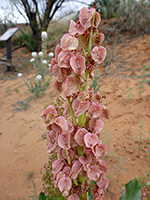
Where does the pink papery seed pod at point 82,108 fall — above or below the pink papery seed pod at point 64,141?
above

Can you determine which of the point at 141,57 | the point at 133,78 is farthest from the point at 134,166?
the point at 141,57

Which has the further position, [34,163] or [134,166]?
[34,163]

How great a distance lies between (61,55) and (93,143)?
32cm

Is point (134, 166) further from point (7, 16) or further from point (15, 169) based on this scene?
point (7, 16)

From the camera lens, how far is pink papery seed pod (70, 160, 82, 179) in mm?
612

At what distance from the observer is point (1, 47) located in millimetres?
8578

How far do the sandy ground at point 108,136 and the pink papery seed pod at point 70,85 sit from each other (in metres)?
1.15

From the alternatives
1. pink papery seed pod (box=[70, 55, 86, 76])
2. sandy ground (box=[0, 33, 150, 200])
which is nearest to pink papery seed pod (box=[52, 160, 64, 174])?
pink papery seed pod (box=[70, 55, 86, 76])

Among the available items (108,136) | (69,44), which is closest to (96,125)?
(69,44)

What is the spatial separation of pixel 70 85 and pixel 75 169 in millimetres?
310

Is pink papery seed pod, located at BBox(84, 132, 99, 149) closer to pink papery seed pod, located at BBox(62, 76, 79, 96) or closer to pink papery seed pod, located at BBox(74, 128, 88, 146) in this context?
pink papery seed pod, located at BBox(74, 128, 88, 146)

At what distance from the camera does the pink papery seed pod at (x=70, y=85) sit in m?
0.57

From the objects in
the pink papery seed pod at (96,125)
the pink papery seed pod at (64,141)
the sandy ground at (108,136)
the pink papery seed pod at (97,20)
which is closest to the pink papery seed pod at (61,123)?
the pink papery seed pod at (64,141)

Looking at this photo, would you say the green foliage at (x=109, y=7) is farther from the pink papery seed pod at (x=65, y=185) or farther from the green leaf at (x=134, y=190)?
the pink papery seed pod at (x=65, y=185)
